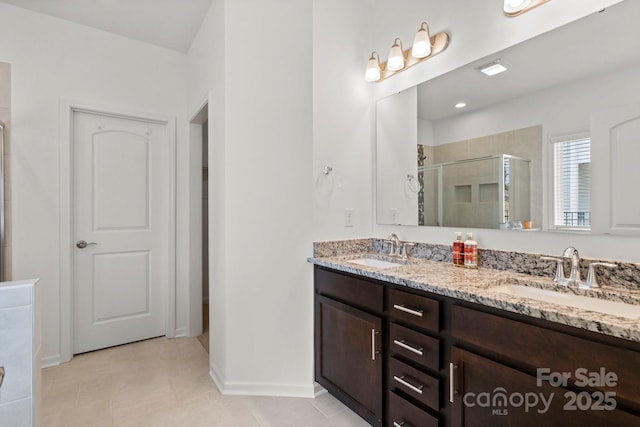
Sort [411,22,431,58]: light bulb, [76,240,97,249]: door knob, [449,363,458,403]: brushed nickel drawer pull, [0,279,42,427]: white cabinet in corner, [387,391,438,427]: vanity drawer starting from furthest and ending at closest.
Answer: [76,240,97,249]: door knob, [411,22,431,58]: light bulb, [387,391,438,427]: vanity drawer, [449,363,458,403]: brushed nickel drawer pull, [0,279,42,427]: white cabinet in corner

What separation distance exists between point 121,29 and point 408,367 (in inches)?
131

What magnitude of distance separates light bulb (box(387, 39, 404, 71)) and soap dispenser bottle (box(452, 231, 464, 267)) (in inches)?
45.5

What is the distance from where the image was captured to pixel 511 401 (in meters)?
1.10

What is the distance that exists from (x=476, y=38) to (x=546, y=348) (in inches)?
62.2

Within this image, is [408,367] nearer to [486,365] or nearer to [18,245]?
[486,365]

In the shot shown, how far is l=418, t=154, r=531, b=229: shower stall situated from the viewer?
163 centimetres

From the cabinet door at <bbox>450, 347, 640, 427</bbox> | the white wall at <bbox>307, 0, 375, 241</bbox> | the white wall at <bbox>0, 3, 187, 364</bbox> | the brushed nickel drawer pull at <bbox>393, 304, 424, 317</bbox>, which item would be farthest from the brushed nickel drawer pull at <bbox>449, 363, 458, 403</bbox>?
the white wall at <bbox>0, 3, 187, 364</bbox>

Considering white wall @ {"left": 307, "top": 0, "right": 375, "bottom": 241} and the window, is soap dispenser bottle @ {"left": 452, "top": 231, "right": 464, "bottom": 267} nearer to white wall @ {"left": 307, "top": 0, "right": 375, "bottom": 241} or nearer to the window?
the window

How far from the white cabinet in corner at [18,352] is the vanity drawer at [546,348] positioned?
5.05ft

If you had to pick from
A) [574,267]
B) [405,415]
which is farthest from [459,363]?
[574,267]

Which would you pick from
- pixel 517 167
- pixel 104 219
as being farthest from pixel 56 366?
pixel 517 167

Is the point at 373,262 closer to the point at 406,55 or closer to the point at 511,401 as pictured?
the point at 511,401

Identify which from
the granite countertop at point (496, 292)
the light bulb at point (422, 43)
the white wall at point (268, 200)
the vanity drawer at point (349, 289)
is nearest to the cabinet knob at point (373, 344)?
the vanity drawer at point (349, 289)

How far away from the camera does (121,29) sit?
2746 millimetres
